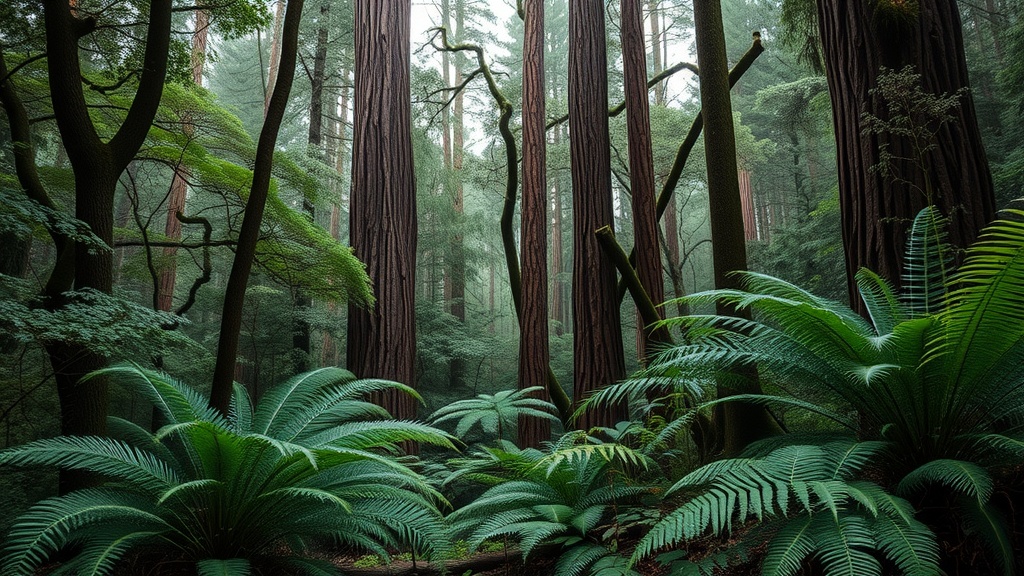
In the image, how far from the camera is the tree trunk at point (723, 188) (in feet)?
9.26

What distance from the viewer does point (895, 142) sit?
8.63 feet

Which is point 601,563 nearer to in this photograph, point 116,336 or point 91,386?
point 116,336

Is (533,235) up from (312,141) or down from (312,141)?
down

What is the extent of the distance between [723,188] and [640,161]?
367 cm

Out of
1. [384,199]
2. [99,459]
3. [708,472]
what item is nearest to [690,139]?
[384,199]

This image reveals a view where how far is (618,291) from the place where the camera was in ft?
19.9

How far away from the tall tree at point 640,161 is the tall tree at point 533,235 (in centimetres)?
127

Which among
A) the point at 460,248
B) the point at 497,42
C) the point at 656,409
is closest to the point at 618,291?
the point at 656,409

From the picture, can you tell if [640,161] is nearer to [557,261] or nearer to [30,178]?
[30,178]

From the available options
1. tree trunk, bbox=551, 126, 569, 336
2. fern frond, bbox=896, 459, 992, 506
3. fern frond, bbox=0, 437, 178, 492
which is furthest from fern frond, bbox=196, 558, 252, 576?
tree trunk, bbox=551, 126, 569, 336

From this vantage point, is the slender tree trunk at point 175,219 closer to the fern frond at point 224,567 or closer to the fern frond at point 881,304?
the fern frond at point 224,567

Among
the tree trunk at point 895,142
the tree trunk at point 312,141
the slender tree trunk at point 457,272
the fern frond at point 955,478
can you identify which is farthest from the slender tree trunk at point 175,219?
the slender tree trunk at point 457,272

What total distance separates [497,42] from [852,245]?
21.1 metres

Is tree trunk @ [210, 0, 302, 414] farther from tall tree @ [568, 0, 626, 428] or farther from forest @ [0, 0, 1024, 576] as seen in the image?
tall tree @ [568, 0, 626, 428]
